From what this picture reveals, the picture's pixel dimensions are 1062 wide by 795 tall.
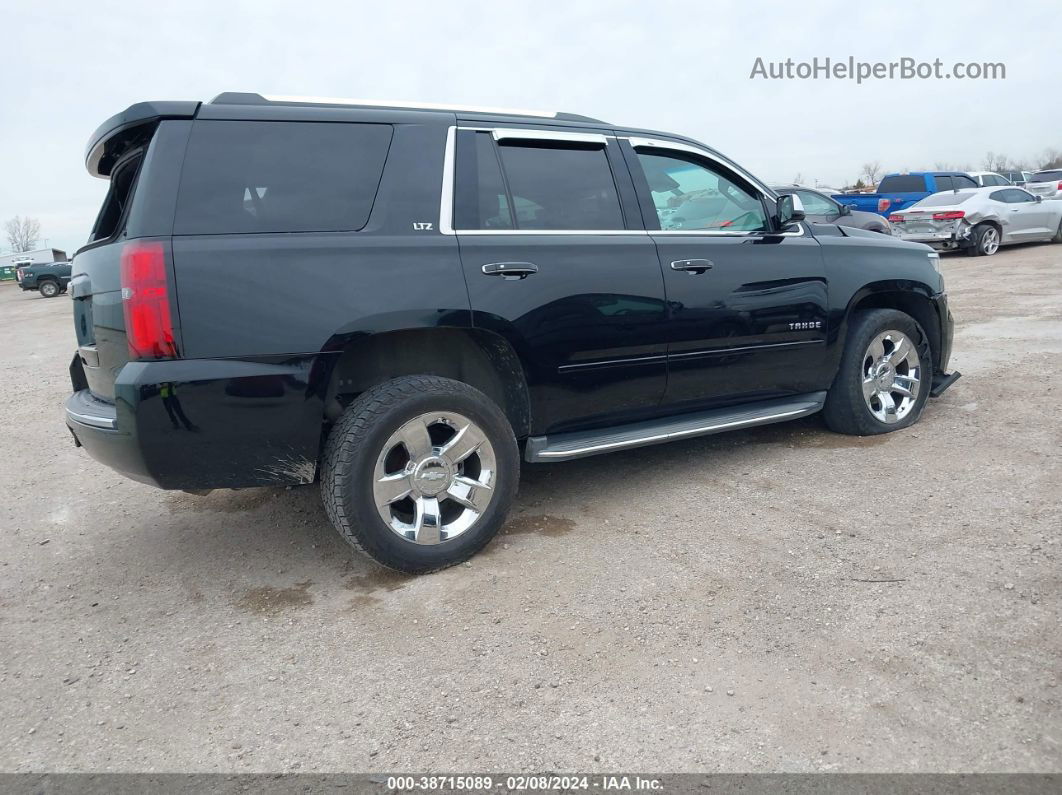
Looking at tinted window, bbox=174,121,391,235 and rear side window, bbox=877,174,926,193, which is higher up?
rear side window, bbox=877,174,926,193

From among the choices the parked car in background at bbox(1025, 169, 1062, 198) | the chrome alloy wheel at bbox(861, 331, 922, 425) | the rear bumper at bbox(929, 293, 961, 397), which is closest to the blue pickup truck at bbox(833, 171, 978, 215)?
the parked car in background at bbox(1025, 169, 1062, 198)

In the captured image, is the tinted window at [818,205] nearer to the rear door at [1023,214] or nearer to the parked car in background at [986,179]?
the rear door at [1023,214]

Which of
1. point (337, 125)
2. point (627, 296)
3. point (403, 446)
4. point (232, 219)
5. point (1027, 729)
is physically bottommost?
point (1027, 729)

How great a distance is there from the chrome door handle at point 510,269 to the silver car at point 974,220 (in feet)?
44.9

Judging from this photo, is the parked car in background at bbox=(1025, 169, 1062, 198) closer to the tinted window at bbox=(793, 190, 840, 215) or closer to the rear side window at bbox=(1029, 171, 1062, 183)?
the rear side window at bbox=(1029, 171, 1062, 183)

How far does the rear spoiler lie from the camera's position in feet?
9.82

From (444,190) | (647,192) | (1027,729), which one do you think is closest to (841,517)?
(1027,729)

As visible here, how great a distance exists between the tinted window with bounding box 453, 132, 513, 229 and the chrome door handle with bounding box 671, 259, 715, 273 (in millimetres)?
888

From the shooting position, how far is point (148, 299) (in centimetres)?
282

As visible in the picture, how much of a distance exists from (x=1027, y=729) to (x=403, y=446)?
7.47 ft

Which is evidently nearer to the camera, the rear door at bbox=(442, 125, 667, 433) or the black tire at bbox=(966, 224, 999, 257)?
the rear door at bbox=(442, 125, 667, 433)

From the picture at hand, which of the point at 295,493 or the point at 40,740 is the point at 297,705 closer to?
the point at 40,740

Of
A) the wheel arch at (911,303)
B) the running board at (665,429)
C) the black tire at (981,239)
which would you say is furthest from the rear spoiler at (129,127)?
the black tire at (981,239)

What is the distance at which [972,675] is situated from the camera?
2.40m
